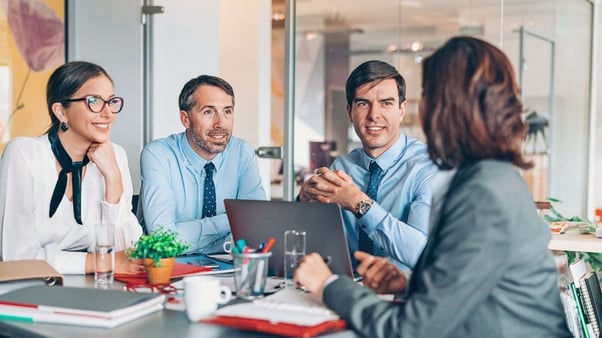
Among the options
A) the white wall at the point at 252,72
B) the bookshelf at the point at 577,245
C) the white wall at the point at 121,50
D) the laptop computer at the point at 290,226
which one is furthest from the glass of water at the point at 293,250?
the white wall at the point at 252,72

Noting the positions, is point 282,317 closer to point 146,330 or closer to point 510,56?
point 146,330

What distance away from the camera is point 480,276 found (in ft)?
4.66

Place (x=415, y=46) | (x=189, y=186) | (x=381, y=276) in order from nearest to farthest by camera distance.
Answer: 1. (x=381, y=276)
2. (x=189, y=186)
3. (x=415, y=46)

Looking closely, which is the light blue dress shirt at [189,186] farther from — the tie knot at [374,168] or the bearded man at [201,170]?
the tie knot at [374,168]

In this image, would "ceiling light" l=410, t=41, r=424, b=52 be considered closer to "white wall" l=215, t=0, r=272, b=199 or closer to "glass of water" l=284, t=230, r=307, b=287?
"white wall" l=215, t=0, r=272, b=199

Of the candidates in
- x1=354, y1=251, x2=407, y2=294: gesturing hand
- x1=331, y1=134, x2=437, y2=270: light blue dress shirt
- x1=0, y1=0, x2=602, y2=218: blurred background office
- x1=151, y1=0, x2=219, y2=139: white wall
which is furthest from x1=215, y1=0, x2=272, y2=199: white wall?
x1=354, y1=251, x2=407, y2=294: gesturing hand

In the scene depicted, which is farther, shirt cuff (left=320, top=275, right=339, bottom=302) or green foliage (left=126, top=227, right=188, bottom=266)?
green foliage (left=126, top=227, right=188, bottom=266)

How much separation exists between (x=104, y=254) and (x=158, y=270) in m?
0.18

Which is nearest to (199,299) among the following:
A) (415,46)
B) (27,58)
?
(27,58)

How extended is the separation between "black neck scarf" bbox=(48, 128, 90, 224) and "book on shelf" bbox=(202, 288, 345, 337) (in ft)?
3.27

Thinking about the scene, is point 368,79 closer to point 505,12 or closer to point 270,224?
point 270,224

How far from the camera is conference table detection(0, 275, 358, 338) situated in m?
1.54

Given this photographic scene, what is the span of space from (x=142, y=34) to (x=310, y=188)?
211 centimetres

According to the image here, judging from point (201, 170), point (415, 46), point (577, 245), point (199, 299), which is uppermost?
point (415, 46)
